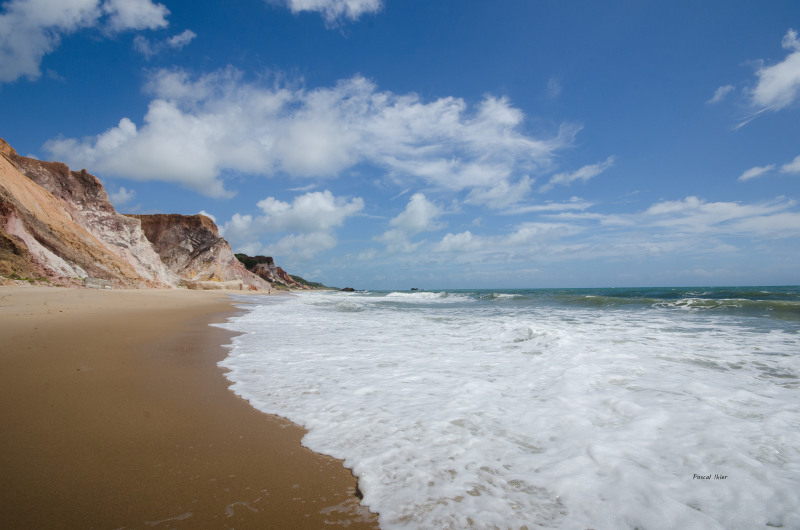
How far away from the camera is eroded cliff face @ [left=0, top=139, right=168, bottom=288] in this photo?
13023 mm

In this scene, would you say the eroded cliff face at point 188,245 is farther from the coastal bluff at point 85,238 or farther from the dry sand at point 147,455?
the dry sand at point 147,455

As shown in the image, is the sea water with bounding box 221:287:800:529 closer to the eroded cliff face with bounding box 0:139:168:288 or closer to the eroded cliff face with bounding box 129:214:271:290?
the eroded cliff face with bounding box 0:139:168:288

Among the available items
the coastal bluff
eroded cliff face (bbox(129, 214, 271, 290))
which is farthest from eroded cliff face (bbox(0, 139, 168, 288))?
eroded cliff face (bbox(129, 214, 271, 290))

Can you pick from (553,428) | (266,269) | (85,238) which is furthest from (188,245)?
(553,428)

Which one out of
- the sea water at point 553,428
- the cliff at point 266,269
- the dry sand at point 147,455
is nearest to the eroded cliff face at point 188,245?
the cliff at point 266,269

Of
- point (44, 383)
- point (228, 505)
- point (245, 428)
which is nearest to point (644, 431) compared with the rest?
point (228, 505)

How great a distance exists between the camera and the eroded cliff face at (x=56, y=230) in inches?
513

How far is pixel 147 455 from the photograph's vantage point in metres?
2.20

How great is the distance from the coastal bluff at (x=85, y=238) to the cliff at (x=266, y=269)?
25.4 meters

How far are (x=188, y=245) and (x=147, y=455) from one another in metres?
37.3

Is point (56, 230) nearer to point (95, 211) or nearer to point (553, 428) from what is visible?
point (95, 211)

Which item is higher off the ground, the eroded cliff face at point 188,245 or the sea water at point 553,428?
the eroded cliff face at point 188,245

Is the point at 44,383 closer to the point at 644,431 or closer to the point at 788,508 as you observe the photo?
the point at 644,431

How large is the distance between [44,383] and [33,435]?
1.41 m
